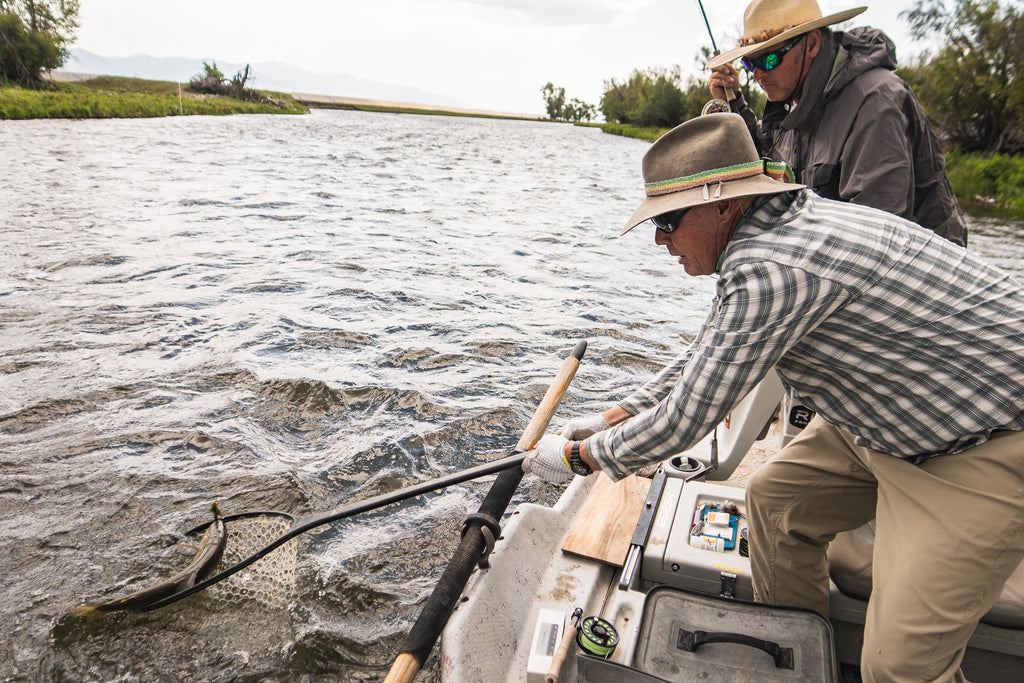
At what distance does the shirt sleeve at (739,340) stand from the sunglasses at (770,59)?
1.93m

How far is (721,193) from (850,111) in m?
1.83

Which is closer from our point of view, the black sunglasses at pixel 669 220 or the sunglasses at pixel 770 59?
the black sunglasses at pixel 669 220

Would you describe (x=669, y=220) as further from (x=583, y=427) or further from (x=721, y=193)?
(x=583, y=427)

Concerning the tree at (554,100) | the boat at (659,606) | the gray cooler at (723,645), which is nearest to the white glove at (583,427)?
the boat at (659,606)

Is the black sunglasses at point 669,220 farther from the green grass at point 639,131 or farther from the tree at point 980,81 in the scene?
the green grass at point 639,131

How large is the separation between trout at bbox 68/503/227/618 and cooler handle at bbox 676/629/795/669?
93.4 inches

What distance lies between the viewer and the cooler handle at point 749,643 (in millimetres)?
2281

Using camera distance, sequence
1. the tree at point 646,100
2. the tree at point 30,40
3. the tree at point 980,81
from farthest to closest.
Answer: the tree at point 646,100, the tree at point 30,40, the tree at point 980,81

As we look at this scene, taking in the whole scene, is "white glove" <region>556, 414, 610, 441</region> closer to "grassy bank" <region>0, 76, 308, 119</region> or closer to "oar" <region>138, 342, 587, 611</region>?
"oar" <region>138, 342, 587, 611</region>

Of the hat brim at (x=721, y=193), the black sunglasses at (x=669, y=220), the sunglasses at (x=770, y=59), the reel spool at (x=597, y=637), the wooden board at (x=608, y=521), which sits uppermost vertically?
the sunglasses at (x=770, y=59)

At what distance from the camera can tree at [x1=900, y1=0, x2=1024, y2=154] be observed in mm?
25734

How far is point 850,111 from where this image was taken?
329cm

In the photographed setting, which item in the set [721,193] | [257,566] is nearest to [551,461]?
[721,193]

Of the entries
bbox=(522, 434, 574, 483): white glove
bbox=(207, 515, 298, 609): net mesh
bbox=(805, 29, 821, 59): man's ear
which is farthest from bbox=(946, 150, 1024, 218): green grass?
bbox=(207, 515, 298, 609): net mesh
